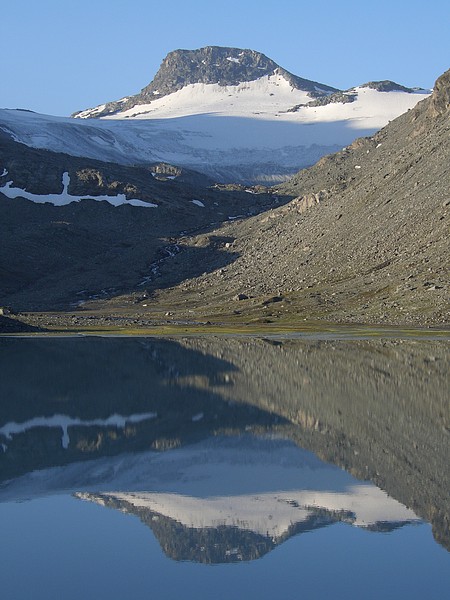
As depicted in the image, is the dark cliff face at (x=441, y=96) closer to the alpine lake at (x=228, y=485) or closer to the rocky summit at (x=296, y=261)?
the rocky summit at (x=296, y=261)

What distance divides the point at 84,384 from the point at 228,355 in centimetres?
1838

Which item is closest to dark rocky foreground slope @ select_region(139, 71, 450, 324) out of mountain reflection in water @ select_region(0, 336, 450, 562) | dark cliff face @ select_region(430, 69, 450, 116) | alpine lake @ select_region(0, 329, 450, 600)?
dark cliff face @ select_region(430, 69, 450, 116)

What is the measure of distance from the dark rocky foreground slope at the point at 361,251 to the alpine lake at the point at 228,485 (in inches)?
2207

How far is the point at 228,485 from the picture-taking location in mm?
26266

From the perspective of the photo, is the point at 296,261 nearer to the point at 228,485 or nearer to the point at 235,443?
the point at 235,443

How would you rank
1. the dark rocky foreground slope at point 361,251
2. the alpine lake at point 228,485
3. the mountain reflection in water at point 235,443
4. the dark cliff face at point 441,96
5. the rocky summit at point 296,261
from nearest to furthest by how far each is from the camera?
the alpine lake at point 228,485 → the mountain reflection in water at point 235,443 → the dark rocky foreground slope at point 361,251 → the rocky summit at point 296,261 → the dark cliff face at point 441,96

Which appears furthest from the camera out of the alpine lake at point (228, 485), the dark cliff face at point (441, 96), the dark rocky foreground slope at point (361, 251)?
the dark cliff face at point (441, 96)

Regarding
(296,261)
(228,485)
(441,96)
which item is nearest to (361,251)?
(296,261)

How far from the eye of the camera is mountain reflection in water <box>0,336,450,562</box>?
22.7 meters

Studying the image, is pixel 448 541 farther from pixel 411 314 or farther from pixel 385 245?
pixel 385 245

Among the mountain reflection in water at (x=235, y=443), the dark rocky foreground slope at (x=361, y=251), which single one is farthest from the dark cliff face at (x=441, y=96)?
the mountain reflection in water at (x=235, y=443)

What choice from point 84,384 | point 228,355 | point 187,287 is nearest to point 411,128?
point 187,287

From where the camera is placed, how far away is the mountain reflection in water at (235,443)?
22.7 metres

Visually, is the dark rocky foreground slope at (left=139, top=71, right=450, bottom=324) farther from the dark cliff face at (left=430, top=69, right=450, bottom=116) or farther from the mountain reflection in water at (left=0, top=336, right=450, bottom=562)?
the mountain reflection in water at (left=0, top=336, right=450, bottom=562)
